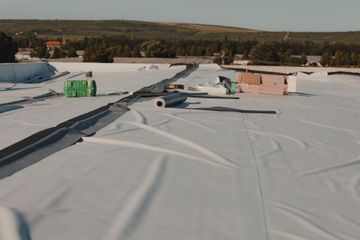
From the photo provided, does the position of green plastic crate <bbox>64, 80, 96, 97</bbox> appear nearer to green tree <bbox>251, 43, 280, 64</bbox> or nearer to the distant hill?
green tree <bbox>251, 43, 280, 64</bbox>

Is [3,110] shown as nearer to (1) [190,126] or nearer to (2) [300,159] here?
(1) [190,126]

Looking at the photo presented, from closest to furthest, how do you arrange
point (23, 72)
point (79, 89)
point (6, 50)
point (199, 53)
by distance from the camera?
point (79, 89) < point (23, 72) < point (6, 50) < point (199, 53)

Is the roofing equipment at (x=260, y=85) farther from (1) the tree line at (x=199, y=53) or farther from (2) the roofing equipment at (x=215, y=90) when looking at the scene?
(1) the tree line at (x=199, y=53)

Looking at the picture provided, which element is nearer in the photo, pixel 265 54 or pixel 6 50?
pixel 6 50

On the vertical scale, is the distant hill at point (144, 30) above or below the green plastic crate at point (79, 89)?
above

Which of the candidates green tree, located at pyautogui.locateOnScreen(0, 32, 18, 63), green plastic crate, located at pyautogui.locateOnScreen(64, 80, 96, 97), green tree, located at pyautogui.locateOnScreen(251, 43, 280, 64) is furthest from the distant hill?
green plastic crate, located at pyautogui.locateOnScreen(64, 80, 96, 97)

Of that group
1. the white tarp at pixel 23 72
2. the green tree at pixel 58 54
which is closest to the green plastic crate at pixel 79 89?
the white tarp at pixel 23 72

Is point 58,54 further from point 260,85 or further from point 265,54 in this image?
point 260,85

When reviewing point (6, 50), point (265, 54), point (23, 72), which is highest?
point (6, 50)

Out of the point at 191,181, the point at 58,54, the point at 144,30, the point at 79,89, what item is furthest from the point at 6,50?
the point at 144,30
